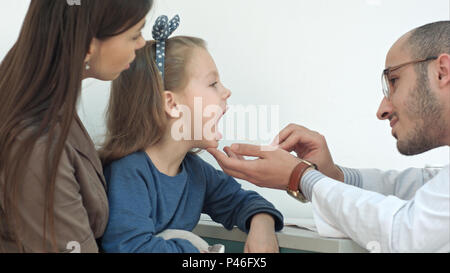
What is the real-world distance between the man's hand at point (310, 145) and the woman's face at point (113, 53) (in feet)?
1.50

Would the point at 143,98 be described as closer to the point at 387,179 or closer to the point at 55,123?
the point at 55,123

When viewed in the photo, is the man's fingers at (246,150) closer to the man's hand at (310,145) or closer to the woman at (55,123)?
the man's hand at (310,145)

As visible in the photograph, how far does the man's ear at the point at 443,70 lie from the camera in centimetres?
117

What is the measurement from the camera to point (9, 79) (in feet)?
3.31

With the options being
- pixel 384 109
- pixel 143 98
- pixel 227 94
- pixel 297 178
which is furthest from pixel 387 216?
pixel 143 98

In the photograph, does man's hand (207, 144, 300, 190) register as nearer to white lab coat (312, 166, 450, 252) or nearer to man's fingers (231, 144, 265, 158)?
man's fingers (231, 144, 265, 158)

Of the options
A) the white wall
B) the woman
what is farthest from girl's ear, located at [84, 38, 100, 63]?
the white wall

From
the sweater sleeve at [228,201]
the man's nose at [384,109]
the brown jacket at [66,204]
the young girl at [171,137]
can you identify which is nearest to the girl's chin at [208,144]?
the young girl at [171,137]

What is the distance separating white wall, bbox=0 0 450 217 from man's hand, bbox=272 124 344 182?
3 cm

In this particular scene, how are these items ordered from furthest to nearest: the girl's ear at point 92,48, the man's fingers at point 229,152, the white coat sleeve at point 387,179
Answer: the white coat sleeve at point 387,179
the man's fingers at point 229,152
the girl's ear at point 92,48

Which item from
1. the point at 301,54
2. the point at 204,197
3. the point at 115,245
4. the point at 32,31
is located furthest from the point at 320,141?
the point at 32,31

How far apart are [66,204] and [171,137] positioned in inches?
14.0

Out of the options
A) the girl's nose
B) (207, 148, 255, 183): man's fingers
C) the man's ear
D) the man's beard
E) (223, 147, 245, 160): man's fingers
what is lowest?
(207, 148, 255, 183): man's fingers

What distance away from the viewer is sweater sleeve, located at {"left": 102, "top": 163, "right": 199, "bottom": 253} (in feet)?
3.38
